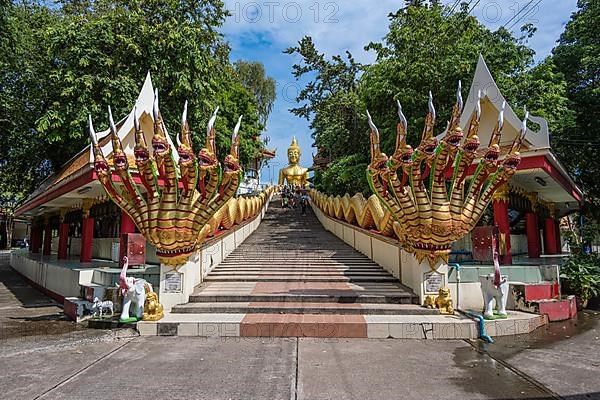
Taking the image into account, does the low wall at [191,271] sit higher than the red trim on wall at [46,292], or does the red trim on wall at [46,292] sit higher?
the low wall at [191,271]

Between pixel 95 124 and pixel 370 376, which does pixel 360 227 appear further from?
pixel 95 124

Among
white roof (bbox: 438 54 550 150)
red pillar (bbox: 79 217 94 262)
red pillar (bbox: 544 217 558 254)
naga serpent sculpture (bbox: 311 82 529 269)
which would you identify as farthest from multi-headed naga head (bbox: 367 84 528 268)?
red pillar (bbox: 544 217 558 254)

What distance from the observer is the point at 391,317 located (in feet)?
23.1

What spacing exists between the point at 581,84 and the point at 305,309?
1746 centimetres

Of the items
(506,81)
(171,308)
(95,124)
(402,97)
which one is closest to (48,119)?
(95,124)

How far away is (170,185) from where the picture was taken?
750cm

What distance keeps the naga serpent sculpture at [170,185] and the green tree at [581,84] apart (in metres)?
15.1

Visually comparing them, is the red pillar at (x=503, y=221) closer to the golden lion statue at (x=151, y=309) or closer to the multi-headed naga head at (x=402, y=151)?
the multi-headed naga head at (x=402, y=151)

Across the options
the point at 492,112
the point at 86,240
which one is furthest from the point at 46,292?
the point at 492,112

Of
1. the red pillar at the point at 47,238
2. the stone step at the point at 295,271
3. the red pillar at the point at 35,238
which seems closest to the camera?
the stone step at the point at 295,271

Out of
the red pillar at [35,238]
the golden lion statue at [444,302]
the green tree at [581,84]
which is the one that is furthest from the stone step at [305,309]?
the red pillar at [35,238]

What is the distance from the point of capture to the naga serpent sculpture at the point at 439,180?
7.40 meters

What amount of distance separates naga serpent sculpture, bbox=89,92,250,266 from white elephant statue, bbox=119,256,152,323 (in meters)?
0.71

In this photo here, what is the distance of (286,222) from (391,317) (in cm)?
1392
